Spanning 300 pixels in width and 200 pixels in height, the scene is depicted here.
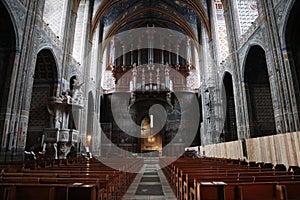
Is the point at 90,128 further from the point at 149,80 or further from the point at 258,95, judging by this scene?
the point at 258,95

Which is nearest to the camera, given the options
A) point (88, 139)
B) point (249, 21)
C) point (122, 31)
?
point (249, 21)

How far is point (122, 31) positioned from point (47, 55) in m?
15.9

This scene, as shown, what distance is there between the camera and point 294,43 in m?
8.51

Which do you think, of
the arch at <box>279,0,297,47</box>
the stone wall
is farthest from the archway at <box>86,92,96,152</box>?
the arch at <box>279,0,297,47</box>

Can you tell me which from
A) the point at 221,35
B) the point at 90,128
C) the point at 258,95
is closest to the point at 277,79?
the point at 258,95

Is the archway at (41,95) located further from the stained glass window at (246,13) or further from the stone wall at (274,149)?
the stained glass window at (246,13)

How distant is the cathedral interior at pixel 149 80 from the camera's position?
27.2 feet

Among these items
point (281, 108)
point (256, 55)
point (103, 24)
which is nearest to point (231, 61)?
point (256, 55)

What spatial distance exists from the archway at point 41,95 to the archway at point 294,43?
39.4 ft

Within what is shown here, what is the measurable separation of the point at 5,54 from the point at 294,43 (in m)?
12.3

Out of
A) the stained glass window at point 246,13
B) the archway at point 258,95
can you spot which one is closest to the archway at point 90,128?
the archway at point 258,95

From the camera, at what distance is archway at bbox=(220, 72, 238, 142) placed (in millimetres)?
15272

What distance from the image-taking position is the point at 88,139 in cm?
1797

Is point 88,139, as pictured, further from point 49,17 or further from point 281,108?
point 281,108
